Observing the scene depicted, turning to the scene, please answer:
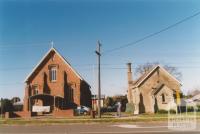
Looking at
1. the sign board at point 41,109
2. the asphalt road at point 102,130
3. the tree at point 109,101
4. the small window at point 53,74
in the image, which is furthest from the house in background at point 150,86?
the asphalt road at point 102,130

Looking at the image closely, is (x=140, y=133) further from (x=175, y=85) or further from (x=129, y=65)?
(x=129, y=65)

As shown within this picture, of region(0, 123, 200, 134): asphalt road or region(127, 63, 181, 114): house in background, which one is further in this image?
region(127, 63, 181, 114): house in background

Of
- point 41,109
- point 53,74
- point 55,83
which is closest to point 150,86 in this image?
point 55,83

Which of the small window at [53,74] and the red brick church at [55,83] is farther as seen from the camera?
the small window at [53,74]

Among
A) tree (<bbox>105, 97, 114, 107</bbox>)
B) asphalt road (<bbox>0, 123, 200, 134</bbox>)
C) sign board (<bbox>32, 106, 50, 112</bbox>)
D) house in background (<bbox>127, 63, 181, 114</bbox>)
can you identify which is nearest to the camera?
asphalt road (<bbox>0, 123, 200, 134</bbox>)

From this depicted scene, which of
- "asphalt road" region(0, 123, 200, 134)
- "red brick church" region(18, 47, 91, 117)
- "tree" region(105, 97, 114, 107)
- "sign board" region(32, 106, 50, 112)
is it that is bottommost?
"asphalt road" region(0, 123, 200, 134)

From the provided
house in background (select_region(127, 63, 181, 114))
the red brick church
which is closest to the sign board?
the red brick church

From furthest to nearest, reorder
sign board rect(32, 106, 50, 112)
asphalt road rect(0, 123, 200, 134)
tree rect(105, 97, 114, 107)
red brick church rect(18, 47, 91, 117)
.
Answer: tree rect(105, 97, 114, 107)
red brick church rect(18, 47, 91, 117)
sign board rect(32, 106, 50, 112)
asphalt road rect(0, 123, 200, 134)

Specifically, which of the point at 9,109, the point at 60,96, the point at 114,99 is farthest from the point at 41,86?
the point at 114,99

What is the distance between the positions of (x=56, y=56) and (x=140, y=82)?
1366cm

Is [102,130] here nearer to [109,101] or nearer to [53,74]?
[53,74]

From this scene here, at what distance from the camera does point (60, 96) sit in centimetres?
5003

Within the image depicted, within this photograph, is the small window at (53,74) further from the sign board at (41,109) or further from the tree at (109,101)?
the tree at (109,101)

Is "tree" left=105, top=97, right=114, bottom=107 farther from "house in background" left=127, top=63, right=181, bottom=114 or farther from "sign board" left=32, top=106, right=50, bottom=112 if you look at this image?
"sign board" left=32, top=106, right=50, bottom=112
